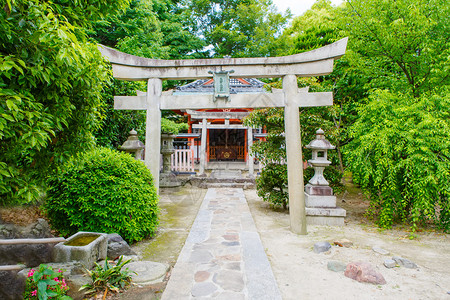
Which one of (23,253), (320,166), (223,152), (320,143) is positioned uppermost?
(223,152)

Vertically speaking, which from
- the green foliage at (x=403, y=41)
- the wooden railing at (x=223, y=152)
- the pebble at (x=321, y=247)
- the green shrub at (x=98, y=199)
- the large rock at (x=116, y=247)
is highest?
the green foliage at (x=403, y=41)

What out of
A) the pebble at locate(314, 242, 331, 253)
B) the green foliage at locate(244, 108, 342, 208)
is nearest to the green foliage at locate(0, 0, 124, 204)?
the pebble at locate(314, 242, 331, 253)

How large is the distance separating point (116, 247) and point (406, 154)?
5452 mm

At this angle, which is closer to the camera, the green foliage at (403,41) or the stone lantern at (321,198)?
the green foliage at (403,41)

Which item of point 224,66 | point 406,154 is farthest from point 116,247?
point 406,154

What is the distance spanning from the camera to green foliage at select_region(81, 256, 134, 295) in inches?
109

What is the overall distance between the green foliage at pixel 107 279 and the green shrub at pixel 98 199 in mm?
1088

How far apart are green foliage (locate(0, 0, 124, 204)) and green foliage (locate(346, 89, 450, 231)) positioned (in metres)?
5.10

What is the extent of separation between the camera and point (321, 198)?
585 cm

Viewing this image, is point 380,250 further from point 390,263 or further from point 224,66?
point 224,66

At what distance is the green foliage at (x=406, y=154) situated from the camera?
4594mm

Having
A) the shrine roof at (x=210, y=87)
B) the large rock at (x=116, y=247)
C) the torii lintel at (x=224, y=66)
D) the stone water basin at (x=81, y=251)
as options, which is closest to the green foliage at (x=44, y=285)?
the stone water basin at (x=81, y=251)

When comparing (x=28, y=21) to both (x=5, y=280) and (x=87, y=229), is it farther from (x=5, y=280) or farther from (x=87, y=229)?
(x=87, y=229)

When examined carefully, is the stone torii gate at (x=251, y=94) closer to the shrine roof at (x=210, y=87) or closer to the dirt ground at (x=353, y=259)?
the dirt ground at (x=353, y=259)
